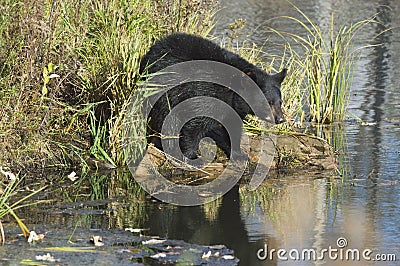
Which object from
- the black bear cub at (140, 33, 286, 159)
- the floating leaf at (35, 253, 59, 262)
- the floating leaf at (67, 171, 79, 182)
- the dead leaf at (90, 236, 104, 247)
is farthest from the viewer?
the black bear cub at (140, 33, 286, 159)

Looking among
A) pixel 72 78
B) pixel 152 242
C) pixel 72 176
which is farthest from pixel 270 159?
pixel 152 242

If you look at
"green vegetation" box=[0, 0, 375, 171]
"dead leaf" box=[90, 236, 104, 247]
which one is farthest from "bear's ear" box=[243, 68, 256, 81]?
"dead leaf" box=[90, 236, 104, 247]

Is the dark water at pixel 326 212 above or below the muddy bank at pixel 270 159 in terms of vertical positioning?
below

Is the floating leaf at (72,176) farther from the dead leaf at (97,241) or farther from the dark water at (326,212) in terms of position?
the dead leaf at (97,241)

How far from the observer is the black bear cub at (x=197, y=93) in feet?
25.6

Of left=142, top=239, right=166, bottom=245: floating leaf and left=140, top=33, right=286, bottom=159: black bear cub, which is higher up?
left=140, top=33, right=286, bottom=159: black bear cub

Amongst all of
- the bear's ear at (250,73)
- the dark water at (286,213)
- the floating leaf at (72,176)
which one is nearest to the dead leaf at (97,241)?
the dark water at (286,213)

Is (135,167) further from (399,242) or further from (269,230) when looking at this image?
(399,242)

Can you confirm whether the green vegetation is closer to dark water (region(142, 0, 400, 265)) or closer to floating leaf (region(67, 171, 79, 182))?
floating leaf (region(67, 171, 79, 182))

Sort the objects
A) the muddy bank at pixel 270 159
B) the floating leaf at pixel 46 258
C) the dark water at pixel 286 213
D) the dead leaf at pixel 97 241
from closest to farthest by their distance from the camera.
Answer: the floating leaf at pixel 46 258
the dead leaf at pixel 97 241
the dark water at pixel 286 213
the muddy bank at pixel 270 159

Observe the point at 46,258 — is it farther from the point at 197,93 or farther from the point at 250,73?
the point at 250,73

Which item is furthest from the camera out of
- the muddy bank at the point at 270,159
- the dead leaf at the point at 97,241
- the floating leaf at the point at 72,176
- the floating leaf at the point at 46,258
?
the muddy bank at the point at 270,159

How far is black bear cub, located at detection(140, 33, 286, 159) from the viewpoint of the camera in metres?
7.80

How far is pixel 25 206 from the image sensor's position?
21.2 feet
